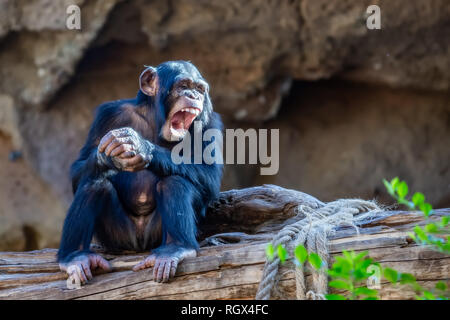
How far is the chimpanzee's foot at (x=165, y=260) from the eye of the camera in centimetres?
376

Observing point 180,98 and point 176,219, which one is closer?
point 176,219

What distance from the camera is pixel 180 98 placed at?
4727mm

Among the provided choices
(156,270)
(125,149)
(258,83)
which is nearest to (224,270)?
(156,270)

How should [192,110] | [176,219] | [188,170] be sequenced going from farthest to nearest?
[192,110] → [188,170] → [176,219]

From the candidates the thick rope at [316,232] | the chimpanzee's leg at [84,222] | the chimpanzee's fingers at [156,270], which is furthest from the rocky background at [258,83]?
the chimpanzee's fingers at [156,270]

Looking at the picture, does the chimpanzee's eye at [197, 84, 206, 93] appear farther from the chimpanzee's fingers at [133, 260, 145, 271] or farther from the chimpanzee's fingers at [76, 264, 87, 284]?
the chimpanzee's fingers at [76, 264, 87, 284]

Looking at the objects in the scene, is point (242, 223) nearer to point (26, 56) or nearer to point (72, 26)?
point (72, 26)

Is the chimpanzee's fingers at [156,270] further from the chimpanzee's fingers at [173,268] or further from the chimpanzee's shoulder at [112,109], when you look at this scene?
the chimpanzee's shoulder at [112,109]

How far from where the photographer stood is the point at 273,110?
8.94 m

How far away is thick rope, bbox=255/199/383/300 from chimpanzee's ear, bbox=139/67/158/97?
1.47m

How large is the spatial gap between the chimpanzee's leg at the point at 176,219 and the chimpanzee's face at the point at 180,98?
1.45 feet

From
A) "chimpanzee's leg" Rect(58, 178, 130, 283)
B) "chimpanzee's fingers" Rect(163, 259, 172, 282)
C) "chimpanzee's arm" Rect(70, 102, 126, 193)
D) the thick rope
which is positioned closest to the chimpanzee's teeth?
"chimpanzee's arm" Rect(70, 102, 126, 193)

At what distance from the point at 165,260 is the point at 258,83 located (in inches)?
203

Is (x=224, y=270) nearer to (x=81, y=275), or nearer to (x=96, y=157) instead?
(x=81, y=275)
